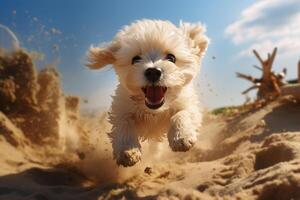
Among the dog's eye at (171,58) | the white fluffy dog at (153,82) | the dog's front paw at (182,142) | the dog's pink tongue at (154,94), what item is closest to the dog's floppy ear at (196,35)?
the white fluffy dog at (153,82)

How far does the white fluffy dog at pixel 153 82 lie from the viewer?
5375mm

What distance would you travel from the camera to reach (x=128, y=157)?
5246 millimetres

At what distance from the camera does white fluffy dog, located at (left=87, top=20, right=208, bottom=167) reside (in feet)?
17.6

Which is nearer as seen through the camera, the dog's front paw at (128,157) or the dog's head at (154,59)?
the dog's front paw at (128,157)

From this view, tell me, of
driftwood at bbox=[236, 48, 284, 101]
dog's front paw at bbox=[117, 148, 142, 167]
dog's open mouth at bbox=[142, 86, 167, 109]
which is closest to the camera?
dog's front paw at bbox=[117, 148, 142, 167]

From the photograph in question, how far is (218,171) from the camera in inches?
222

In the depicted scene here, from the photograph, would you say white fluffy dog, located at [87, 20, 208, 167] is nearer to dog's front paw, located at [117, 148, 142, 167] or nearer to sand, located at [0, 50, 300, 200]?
dog's front paw, located at [117, 148, 142, 167]

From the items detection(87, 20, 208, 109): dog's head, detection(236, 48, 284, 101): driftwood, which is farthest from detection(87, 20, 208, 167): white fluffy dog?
detection(236, 48, 284, 101): driftwood

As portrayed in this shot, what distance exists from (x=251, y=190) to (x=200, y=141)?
5012 mm

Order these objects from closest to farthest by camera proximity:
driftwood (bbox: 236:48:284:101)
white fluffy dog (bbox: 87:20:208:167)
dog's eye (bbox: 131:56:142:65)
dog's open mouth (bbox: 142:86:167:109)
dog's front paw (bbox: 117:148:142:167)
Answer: dog's front paw (bbox: 117:148:142:167)
white fluffy dog (bbox: 87:20:208:167)
dog's open mouth (bbox: 142:86:167:109)
dog's eye (bbox: 131:56:142:65)
driftwood (bbox: 236:48:284:101)

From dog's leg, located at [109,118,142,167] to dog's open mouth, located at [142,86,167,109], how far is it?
0.44 metres

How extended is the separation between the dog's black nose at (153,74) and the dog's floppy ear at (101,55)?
1064 mm

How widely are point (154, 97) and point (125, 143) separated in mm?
621

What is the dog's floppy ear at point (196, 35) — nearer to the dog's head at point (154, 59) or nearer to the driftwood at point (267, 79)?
the dog's head at point (154, 59)
